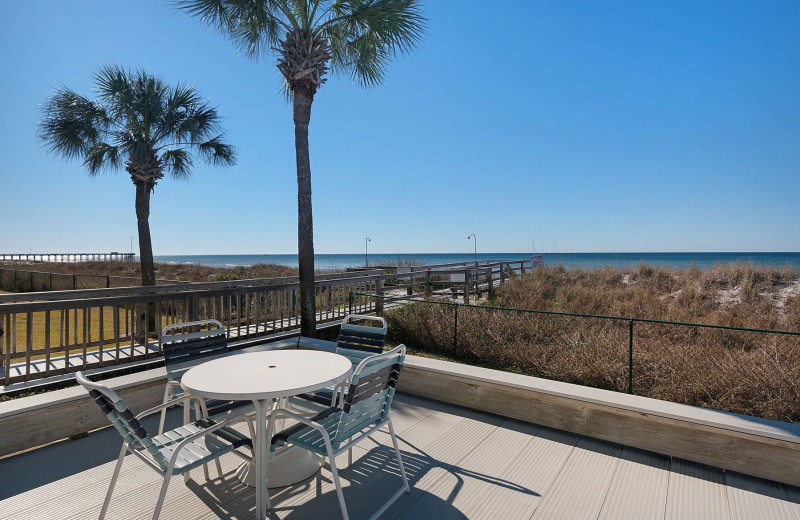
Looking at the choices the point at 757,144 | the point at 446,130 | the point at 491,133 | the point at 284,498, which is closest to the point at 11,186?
the point at 446,130

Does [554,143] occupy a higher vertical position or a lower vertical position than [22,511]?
higher

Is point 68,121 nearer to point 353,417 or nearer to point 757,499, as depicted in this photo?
point 353,417

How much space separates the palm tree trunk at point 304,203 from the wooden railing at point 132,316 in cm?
67

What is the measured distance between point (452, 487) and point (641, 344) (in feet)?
10.2

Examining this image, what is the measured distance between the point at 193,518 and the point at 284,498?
49 cm

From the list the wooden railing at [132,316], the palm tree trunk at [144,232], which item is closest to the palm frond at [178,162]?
the palm tree trunk at [144,232]

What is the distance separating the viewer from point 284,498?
2.24 m

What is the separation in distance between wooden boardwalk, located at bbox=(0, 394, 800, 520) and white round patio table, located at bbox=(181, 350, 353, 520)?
147mm

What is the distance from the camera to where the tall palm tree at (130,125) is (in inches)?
311

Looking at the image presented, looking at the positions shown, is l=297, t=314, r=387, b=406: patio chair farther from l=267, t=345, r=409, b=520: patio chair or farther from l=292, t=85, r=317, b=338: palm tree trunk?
l=292, t=85, r=317, b=338: palm tree trunk

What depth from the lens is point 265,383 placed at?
2.05 metres

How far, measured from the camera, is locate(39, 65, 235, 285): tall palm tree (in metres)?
7.89

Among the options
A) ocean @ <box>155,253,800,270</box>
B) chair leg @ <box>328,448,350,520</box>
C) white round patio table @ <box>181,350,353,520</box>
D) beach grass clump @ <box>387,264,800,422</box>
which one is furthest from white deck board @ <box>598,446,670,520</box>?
ocean @ <box>155,253,800,270</box>

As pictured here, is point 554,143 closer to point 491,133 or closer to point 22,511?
point 491,133
